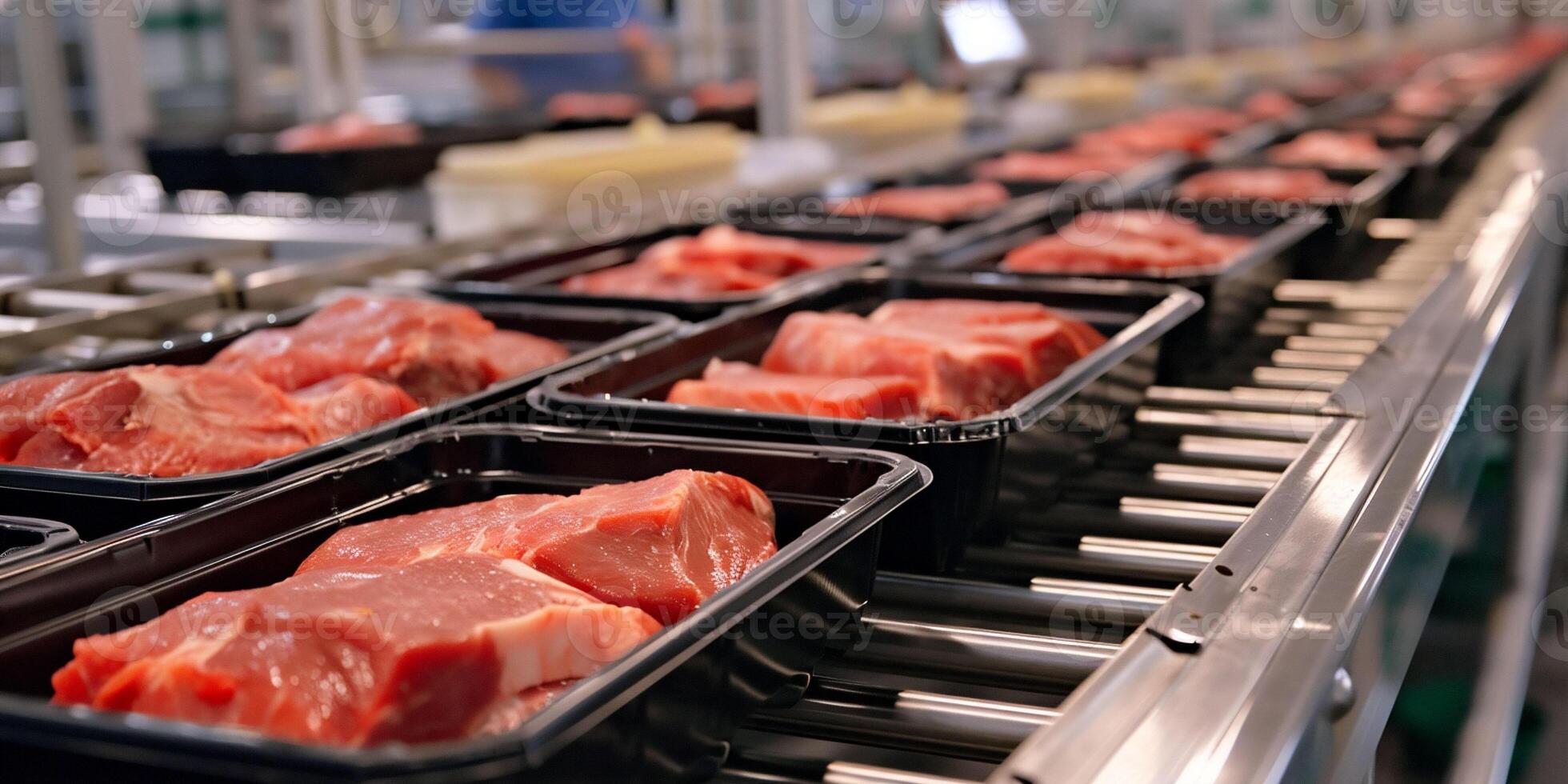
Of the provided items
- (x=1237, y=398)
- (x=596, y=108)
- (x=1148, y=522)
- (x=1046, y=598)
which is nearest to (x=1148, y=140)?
(x=596, y=108)

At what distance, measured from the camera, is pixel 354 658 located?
0.73 metres

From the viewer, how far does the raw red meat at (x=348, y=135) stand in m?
2.74

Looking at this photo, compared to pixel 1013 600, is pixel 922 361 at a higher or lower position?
higher

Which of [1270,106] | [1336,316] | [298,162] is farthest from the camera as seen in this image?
[1270,106]

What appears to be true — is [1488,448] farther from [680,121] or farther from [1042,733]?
[680,121]

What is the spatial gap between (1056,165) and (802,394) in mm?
1913

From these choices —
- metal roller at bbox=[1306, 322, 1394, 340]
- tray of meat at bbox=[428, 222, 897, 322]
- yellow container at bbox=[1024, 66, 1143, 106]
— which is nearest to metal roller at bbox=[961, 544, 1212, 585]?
tray of meat at bbox=[428, 222, 897, 322]

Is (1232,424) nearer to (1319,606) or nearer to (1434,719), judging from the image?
(1319,606)

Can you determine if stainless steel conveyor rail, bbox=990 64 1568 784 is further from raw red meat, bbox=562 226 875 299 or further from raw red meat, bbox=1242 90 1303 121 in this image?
raw red meat, bbox=1242 90 1303 121

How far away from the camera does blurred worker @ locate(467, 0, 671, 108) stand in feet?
15.4

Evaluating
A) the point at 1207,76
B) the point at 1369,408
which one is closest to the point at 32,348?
the point at 1369,408

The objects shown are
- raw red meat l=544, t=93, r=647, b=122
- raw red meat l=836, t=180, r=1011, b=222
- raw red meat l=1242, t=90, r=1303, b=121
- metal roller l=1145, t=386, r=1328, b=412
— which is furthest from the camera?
raw red meat l=1242, t=90, r=1303, b=121

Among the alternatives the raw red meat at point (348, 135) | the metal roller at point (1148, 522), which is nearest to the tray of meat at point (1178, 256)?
the metal roller at point (1148, 522)

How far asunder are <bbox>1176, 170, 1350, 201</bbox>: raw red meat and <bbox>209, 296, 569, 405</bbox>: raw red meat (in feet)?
4.79
